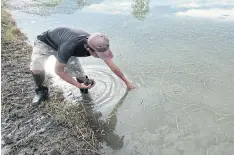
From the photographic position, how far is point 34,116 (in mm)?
3916

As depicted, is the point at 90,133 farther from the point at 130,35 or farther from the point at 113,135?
the point at 130,35

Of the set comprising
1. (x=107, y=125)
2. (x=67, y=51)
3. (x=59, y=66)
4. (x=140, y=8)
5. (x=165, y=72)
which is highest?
(x=67, y=51)

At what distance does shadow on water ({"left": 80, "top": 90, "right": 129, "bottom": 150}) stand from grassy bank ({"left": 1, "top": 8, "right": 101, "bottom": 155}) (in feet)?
0.04

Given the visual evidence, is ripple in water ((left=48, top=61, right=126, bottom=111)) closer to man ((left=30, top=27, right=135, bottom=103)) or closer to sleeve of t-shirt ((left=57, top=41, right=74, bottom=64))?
man ((left=30, top=27, right=135, bottom=103))

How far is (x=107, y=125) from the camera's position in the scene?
374cm

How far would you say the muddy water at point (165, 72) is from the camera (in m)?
3.43

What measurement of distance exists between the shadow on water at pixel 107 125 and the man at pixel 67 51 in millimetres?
433

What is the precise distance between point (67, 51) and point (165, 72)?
6.43 ft

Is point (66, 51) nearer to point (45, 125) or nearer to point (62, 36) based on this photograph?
point (62, 36)

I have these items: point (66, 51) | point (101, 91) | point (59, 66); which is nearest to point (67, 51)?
point (66, 51)

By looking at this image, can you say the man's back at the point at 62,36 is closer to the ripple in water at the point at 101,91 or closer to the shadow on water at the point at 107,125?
the ripple in water at the point at 101,91

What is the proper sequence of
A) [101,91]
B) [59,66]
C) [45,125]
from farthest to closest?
[101,91] < [45,125] < [59,66]

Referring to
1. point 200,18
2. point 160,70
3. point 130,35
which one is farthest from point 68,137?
point 200,18

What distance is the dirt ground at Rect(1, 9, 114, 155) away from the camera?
11.0ft
